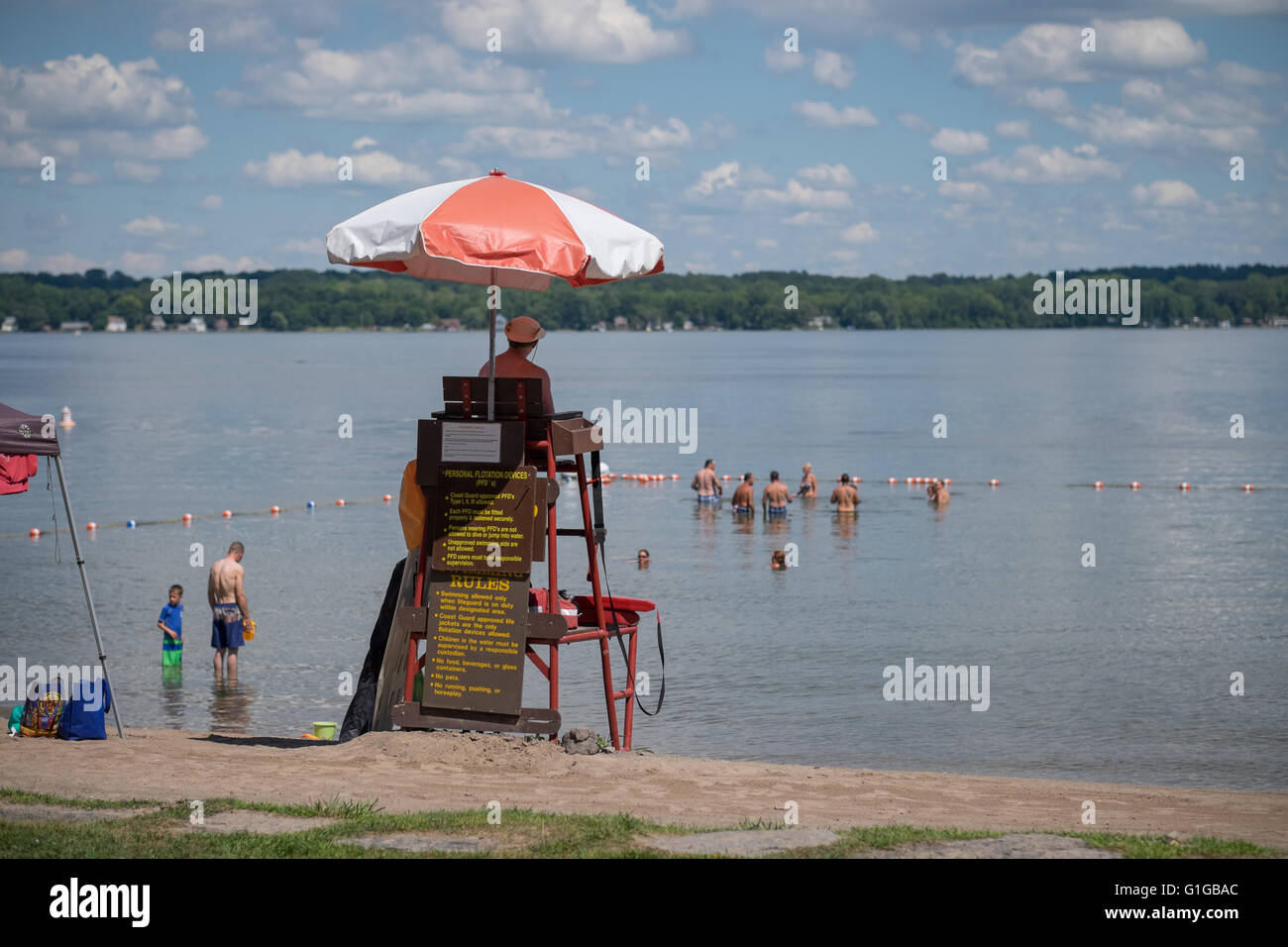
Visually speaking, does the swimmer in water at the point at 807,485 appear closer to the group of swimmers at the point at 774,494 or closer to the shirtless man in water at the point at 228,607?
the group of swimmers at the point at 774,494

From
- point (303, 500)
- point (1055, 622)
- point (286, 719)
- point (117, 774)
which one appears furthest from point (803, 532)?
point (117, 774)

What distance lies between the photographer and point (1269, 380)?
126m

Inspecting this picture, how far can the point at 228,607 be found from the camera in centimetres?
1841

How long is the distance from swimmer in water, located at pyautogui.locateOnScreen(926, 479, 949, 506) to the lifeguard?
30.9 m

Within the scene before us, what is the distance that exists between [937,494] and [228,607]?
1024 inches

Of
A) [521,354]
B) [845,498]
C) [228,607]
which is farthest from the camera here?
[845,498]

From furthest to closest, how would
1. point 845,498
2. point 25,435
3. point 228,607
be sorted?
point 845,498 < point 228,607 < point 25,435

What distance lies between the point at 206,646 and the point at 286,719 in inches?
184

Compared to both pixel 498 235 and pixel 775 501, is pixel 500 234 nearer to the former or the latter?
pixel 498 235

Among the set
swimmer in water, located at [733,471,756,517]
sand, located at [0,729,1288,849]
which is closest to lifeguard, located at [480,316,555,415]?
sand, located at [0,729,1288,849]

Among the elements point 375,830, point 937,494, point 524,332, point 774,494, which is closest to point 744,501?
point 774,494

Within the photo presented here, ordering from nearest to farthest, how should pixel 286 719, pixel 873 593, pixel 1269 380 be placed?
pixel 286 719
pixel 873 593
pixel 1269 380

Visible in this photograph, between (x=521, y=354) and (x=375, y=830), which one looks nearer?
(x=375, y=830)
